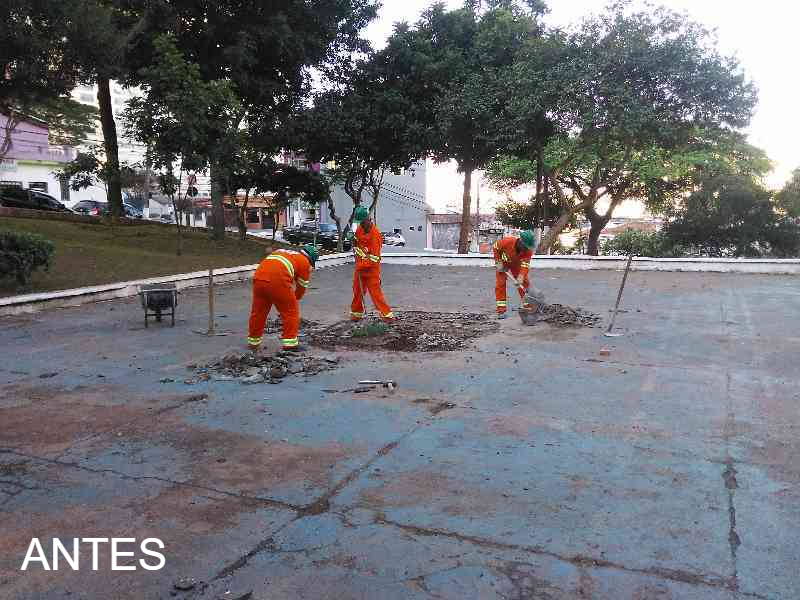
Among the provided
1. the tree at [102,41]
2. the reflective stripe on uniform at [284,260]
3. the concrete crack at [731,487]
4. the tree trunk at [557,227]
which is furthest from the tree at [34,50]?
the tree trunk at [557,227]

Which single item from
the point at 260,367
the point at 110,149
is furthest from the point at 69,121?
the point at 260,367

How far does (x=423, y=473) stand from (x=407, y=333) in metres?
4.86

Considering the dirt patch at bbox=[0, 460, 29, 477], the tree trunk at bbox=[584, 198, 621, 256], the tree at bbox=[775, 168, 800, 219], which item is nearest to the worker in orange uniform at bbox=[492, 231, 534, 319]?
the dirt patch at bbox=[0, 460, 29, 477]

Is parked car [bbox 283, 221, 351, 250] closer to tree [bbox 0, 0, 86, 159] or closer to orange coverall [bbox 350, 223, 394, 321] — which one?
tree [bbox 0, 0, 86, 159]

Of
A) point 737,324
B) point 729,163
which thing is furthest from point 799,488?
point 729,163

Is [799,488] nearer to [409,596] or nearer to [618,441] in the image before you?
[618,441]

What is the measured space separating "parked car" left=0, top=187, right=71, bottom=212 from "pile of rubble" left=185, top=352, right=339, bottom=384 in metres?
27.8

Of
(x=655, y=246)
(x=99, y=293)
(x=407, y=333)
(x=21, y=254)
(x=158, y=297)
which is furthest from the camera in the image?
(x=655, y=246)

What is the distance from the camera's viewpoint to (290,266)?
301 inches

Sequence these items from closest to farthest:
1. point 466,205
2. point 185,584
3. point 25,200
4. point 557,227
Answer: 1. point 185,584
2. point 557,227
3. point 466,205
4. point 25,200

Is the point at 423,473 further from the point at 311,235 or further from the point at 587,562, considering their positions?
the point at 311,235

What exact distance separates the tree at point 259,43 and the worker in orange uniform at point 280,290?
38.7 ft

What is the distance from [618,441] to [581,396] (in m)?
1.22

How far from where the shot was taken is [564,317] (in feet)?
33.7
